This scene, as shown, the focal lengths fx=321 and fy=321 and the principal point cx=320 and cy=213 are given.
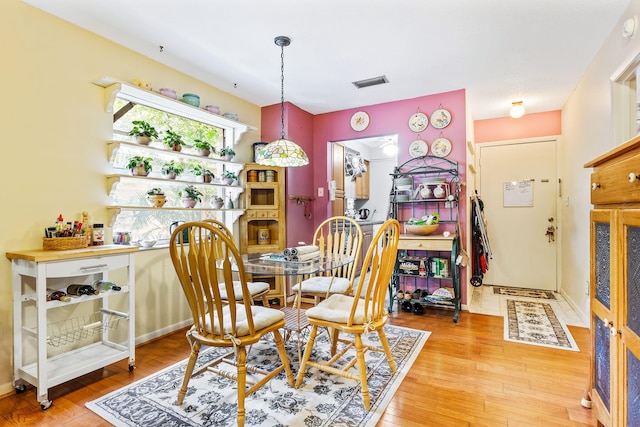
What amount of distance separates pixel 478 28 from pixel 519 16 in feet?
0.84

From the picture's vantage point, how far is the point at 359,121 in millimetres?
4133

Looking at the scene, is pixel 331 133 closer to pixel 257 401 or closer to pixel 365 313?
pixel 365 313

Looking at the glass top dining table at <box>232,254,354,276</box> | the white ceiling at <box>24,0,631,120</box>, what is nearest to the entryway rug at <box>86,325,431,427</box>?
the glass top dining table at <box>232,254,354,276</box>

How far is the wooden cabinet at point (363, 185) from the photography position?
615cm

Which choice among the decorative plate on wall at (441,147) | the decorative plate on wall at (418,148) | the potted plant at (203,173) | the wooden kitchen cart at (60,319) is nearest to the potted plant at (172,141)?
the potted plant at (203,173)

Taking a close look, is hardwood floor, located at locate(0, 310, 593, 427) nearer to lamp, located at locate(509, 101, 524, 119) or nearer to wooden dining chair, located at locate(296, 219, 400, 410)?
wooden dining chair, located at locate(296, 219, 400, 410)

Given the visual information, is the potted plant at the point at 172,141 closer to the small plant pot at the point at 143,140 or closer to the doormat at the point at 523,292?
the small plant pot at the point at 143,140

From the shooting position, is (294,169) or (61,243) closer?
(61,243)

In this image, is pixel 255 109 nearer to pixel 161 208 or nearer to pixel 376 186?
pixel 161 208

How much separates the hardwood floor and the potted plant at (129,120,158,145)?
1.70 metres

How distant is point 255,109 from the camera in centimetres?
400

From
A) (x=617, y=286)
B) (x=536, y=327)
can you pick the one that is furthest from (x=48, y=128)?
(x=536, y=327)

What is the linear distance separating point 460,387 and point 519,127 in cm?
391

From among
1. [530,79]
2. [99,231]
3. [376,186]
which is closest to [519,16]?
[530,79]
